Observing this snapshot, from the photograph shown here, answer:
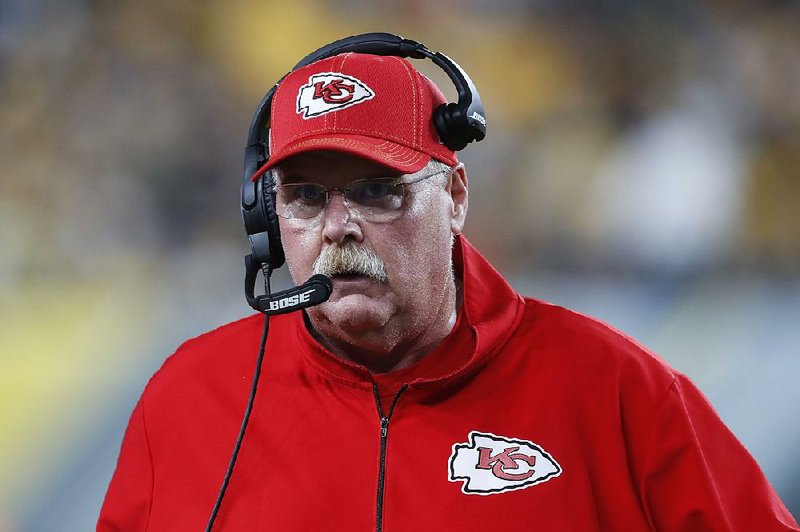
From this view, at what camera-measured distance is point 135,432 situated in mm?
1417

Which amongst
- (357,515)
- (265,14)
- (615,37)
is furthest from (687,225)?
(357,515)

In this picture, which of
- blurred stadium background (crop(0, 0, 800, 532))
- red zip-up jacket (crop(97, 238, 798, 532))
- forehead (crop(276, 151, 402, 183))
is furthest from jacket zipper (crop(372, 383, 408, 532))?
blurred stadium background (crop(0, 0, 800, 532))

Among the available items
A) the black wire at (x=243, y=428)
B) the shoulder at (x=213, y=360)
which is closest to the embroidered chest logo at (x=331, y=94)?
the black wire at (x=243, y=428)

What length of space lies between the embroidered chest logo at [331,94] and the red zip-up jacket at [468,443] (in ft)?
0.87

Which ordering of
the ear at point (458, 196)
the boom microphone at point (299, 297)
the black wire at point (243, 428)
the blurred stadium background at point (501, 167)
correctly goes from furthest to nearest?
the blurred stadium background at point (501, 167)
the ear at point (458, 196)
the black wire at point (243, 428)
the boom microphone at point (299, 297)

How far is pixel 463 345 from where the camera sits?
1.32m

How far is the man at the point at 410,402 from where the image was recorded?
1.19 meters

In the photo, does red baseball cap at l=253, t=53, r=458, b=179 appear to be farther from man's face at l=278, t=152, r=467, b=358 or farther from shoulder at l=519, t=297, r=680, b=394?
shoulder at l=519, t=297, r=680, b=394

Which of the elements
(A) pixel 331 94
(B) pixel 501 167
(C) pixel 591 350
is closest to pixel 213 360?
(A) pixel 331 94

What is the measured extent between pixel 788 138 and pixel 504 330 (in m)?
1.45

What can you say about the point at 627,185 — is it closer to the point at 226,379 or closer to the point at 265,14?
the point at 265,14

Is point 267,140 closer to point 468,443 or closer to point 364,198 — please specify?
point 364,198

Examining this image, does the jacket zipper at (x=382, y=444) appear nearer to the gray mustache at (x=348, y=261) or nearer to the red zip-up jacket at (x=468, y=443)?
the red zip-up jacket at (x=468, y=443)

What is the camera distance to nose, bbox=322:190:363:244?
3.97ft
